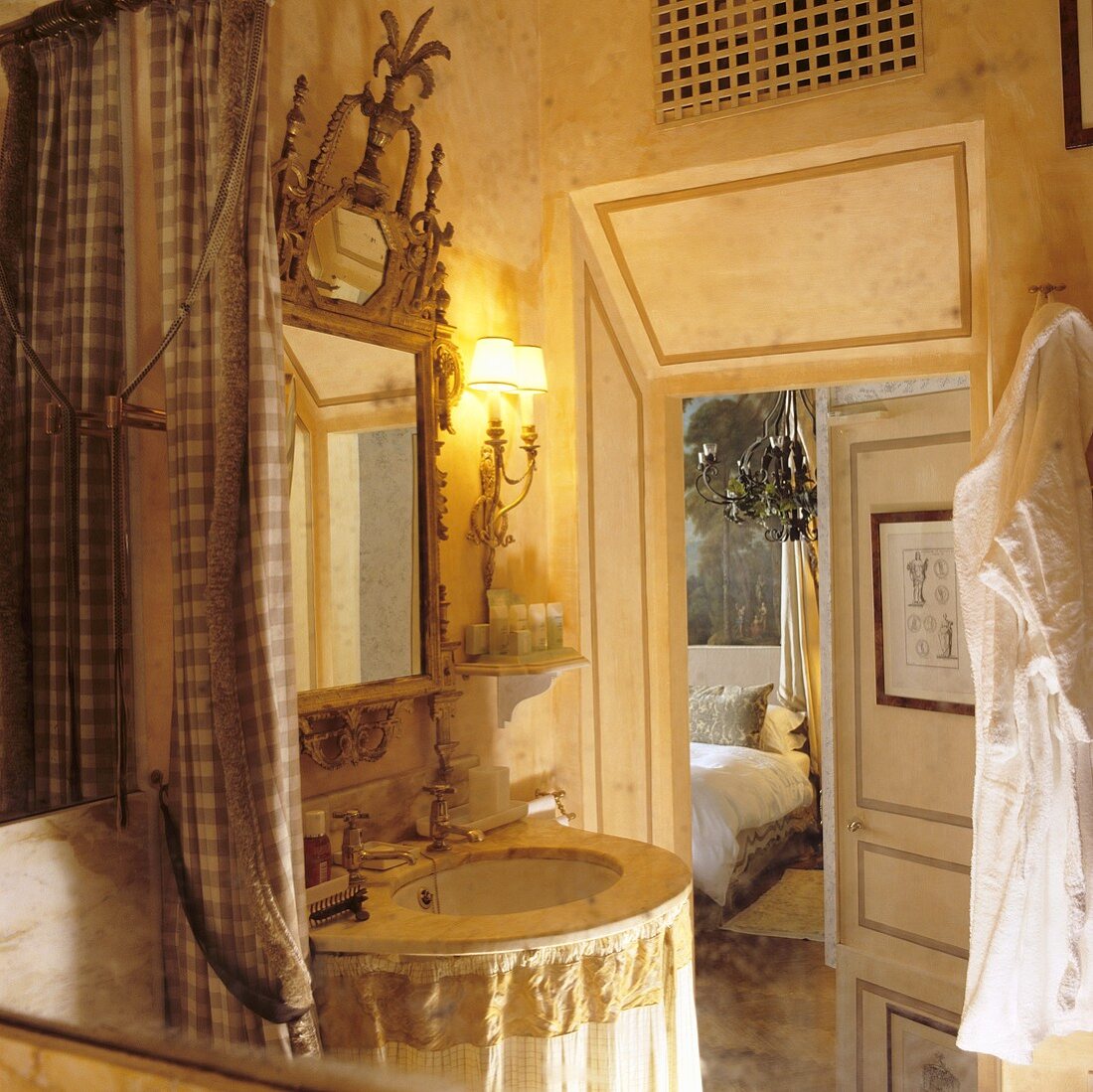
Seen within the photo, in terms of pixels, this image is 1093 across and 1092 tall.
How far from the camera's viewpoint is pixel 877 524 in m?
2.33

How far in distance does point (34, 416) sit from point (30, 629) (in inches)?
6.8

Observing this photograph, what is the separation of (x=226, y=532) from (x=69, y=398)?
163 mm

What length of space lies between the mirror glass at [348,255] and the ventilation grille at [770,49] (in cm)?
56

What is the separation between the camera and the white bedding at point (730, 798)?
2938mm

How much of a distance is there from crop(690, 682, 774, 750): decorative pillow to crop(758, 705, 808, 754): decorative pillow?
0.10 ft

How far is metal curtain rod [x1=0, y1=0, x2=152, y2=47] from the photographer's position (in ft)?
2.63

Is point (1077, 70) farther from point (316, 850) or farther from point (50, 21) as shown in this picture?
point (316, 850)

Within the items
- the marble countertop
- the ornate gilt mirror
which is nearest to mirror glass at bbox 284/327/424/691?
the ornate gilt mirror

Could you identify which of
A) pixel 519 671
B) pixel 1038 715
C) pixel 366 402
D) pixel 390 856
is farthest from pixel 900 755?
pixel 366 402

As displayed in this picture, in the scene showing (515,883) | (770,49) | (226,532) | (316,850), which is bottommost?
(515,883)

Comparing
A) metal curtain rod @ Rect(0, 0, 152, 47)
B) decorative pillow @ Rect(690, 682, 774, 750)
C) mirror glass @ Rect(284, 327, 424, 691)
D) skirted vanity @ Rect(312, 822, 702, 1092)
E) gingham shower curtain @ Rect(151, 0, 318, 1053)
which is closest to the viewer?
metal curtain rod @ Rect(0, 0, 152, 47)

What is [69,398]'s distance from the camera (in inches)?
34.9

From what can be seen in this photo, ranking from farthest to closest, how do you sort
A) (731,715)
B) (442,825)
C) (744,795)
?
(731,715)
(744,795)
(442,825)

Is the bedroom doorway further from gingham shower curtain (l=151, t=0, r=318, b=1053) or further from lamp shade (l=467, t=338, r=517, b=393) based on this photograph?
gingham shower curtain (l=151, t=0, r=318, b=1053)
